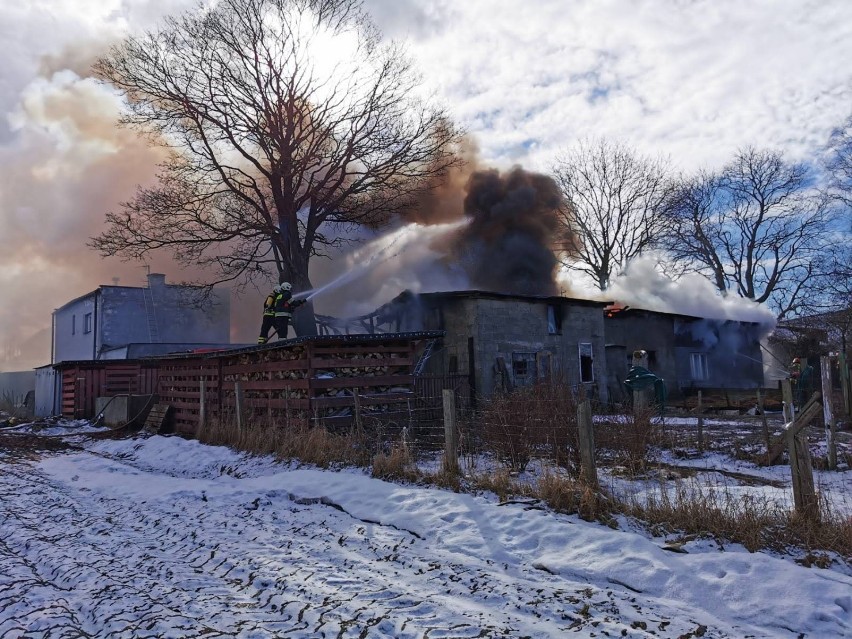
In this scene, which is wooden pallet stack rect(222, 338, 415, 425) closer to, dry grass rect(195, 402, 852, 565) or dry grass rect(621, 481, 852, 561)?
dry grass rect(195, 402, 852, 565)

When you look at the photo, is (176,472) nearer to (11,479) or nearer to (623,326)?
(11,479)

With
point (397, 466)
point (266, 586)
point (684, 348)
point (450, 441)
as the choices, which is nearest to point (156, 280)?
point (684, 348)

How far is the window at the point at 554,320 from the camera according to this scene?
858 inches

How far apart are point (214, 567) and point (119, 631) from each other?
52.2 inches

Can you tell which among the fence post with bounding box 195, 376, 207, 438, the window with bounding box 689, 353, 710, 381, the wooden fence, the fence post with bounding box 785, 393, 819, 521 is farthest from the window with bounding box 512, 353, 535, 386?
the fence post with bounding box 785, 393, 819, 521

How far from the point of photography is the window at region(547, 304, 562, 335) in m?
21.8

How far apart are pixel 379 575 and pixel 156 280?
105 feet

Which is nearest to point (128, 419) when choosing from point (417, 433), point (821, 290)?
point (417, 433)

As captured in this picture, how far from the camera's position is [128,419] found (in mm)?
19094

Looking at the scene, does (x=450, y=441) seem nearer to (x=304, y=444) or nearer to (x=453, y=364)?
(x=304, y=444)

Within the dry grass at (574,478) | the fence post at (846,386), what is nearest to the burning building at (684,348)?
the fence post at (846,386)

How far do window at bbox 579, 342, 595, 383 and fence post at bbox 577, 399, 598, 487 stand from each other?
16258mm

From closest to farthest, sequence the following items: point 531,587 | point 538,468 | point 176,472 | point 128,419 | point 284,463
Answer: point 531,587
point 538,468
point 284,463
point 176,472
point 128,419

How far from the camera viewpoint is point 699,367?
1121 inches
